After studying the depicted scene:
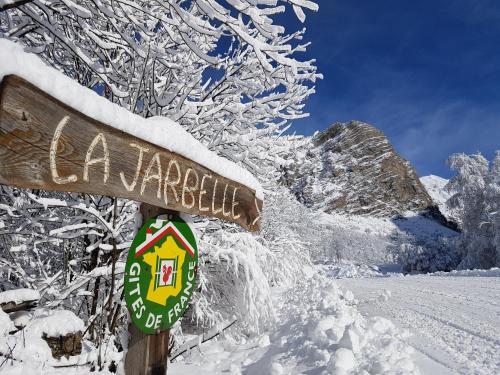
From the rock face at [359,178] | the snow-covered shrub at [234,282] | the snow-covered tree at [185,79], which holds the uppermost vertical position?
the rock face at [359,178]

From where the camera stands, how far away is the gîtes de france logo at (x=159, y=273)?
4.72 feet

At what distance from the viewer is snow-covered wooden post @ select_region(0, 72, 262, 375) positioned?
0.97 m

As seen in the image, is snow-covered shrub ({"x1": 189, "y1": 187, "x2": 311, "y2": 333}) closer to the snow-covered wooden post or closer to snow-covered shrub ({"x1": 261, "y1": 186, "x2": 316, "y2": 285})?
snow-covered shrub ({"x1": 261, "y1": 186, "x2": 316, "y2": 285})

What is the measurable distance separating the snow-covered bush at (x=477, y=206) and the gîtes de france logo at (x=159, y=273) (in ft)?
64.6

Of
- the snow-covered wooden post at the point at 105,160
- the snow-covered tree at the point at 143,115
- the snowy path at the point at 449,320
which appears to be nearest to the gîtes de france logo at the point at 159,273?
the snow-covered wooden post at the point at 105,160

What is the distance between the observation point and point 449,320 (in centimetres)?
510

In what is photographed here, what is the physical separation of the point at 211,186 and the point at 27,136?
0.91m

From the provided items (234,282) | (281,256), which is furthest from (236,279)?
(281,256)

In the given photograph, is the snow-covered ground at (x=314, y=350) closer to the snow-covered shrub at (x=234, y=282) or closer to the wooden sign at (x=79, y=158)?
the snow-covered shrub at (x=234, y=282)

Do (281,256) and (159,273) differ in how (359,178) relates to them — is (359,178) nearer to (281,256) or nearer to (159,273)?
(281,256)

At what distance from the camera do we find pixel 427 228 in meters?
57.1

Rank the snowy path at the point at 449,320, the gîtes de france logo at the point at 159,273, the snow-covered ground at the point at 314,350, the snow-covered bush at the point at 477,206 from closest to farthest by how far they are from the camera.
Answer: the gîtes de france logo at the point at 159,273, the snow-covered ground at the point at 314,350, the snowy path at the point at 449,320, the snow-covered bush at the point at 477,206

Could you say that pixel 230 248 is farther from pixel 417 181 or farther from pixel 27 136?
pixel 417 181

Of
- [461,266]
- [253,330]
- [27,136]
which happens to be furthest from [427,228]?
[27,136]
